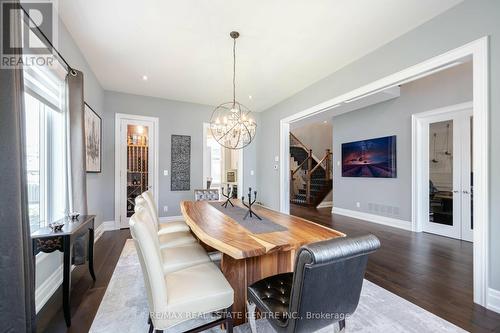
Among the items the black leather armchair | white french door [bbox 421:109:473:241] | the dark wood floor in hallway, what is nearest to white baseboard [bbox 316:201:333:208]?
the dark wood floor in hallway

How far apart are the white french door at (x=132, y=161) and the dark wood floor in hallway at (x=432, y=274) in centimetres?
440

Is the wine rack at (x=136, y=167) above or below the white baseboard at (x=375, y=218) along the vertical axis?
above

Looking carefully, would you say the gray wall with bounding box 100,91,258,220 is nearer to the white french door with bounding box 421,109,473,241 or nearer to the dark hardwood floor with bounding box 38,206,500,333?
the dark hardwood floor with bounding box 38,206,500,333

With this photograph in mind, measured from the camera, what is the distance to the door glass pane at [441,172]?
4.09 meters

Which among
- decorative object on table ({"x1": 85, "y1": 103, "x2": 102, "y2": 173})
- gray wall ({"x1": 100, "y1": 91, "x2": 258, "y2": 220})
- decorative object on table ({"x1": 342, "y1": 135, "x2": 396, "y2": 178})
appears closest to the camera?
decorative object on table ({"x1": 85, "y1": 103, "x2": 102, "y2": 173})

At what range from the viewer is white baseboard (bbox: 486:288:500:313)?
6.21 feet

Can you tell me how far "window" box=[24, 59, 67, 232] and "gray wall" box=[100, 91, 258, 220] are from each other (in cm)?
192

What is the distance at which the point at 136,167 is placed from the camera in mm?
4777

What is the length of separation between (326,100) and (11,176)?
152 inches

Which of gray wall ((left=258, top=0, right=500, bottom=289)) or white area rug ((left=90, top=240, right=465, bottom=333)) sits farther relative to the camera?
gray wall ((left=258, top=0, right=500, bottom=289))

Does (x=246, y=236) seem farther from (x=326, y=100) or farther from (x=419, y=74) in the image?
(x=326, y=100)

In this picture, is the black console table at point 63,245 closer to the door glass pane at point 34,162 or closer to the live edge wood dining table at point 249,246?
the door glass pane at point 34,162
